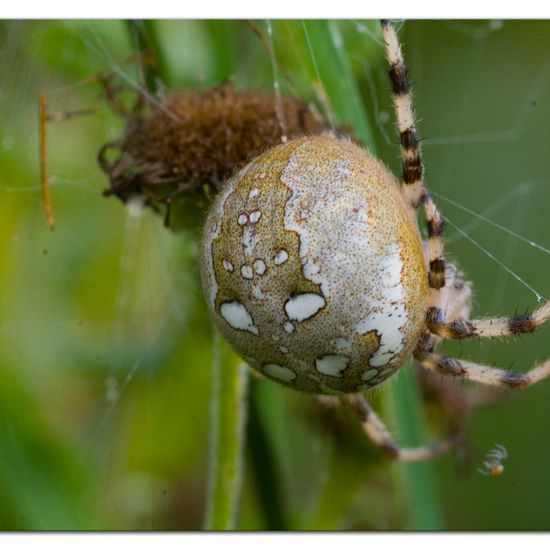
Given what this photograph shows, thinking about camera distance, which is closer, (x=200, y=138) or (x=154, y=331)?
(x=200, y=138)

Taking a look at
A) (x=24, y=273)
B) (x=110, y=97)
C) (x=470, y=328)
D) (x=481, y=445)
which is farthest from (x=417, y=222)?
(x=481, y=445)

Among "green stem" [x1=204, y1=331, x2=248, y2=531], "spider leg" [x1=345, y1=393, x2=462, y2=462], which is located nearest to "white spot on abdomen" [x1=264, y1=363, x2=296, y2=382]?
→ "green stem" [x1=204, y1=331, x2=248, y2=531]

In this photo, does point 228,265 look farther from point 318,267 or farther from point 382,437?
point 382,437

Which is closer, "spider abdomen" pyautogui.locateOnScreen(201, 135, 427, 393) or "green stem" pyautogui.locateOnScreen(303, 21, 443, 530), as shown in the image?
"spider abdomen" pyautogui.locateOnScreen(201, 135, 427, 393)

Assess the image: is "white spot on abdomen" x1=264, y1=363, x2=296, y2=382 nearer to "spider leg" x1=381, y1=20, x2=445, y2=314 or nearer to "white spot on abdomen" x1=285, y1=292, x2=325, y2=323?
"white spot on abdomen" x1=285, y1=292, x2=325, y2=323

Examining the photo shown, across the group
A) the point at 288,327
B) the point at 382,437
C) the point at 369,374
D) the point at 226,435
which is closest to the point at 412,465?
the point at 382,437

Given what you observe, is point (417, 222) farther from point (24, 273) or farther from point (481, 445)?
point (481, 445)
